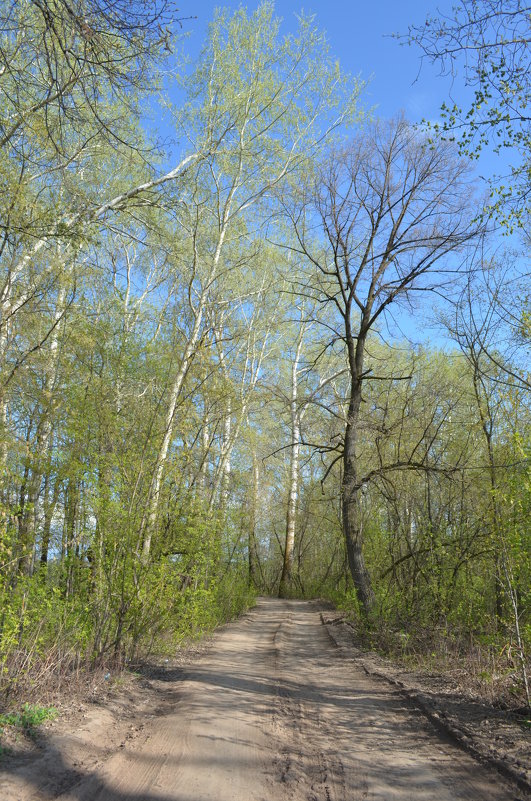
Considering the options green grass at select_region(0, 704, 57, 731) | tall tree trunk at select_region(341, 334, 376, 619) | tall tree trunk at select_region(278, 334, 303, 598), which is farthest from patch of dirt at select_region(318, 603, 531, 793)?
tall tree trunk at select_region(278, 334, 303, 598)

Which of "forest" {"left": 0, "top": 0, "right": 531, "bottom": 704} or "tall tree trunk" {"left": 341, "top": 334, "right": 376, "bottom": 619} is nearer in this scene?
"forest" {"left": 0, "top": 0, "right": 531, "bottom": 704}

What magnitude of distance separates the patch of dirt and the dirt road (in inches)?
4.2

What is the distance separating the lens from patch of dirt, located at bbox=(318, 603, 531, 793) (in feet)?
12.4

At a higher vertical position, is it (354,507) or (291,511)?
(291,511)

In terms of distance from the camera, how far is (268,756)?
394 cm

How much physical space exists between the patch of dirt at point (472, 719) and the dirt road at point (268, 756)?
107 millimetres

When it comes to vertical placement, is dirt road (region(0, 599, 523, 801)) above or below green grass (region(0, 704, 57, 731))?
below

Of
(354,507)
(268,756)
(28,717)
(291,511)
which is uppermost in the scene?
(291,511)

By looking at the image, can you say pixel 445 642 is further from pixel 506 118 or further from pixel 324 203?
pixel 324 203

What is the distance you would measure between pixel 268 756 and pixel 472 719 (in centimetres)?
200

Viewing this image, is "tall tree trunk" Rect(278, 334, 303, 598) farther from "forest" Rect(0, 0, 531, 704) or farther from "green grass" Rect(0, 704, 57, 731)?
"green grass" Rect(0, 704, 57, 731)

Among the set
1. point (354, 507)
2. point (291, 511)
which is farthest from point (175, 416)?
point (291, 511)

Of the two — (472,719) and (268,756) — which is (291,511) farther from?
(268,756)

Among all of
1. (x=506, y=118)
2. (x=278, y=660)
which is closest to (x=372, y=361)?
(x=278, y=660)
